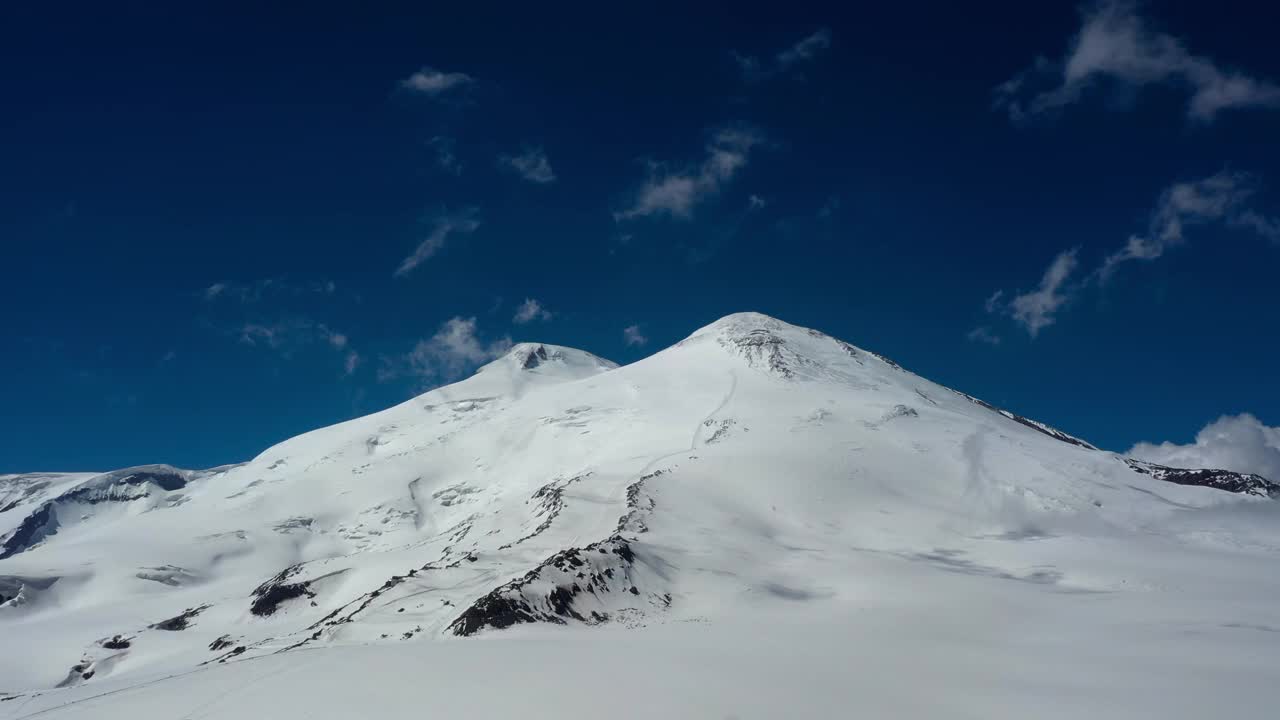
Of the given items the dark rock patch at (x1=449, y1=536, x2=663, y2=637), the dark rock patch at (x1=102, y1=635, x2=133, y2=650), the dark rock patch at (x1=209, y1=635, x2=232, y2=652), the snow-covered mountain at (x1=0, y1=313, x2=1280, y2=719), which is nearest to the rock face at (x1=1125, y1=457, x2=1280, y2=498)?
the snow-covered mountain at (x1=0, y1=313, x2=1280, y2=719)

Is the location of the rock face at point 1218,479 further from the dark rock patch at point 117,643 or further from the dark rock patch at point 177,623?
the dark rock patch at point 117,643

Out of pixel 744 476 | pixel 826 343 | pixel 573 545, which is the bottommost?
pixel 573 545

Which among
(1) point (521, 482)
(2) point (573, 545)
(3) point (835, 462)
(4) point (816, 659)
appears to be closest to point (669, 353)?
(1) point (521, 482)

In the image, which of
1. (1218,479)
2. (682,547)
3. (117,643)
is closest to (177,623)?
(117,643)

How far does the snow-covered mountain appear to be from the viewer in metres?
29.5

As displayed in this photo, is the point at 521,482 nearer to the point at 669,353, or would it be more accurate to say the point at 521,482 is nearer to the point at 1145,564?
the point at 669,353

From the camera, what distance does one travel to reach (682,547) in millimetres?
53938

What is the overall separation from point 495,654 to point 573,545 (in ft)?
102

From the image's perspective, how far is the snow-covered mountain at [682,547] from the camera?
2955 cm

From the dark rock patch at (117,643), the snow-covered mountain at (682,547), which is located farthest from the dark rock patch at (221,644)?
the dark rock patch at (117,643)

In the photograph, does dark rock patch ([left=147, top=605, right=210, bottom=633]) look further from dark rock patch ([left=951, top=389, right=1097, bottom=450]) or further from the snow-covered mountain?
dark rock patch ([left=951, top=389, right=1097, bottom=450])

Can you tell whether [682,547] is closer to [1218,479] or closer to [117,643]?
[117,643]

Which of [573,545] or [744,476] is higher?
[744,476]

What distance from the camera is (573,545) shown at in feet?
180
